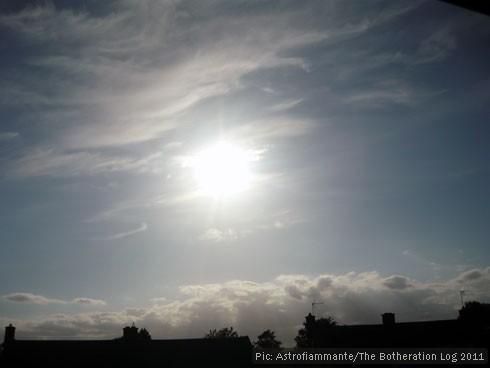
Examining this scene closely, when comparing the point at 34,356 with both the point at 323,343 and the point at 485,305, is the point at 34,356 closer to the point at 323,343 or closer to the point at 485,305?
the point at 323,343

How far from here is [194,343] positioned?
1513 inches

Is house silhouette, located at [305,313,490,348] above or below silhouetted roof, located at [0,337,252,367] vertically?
above

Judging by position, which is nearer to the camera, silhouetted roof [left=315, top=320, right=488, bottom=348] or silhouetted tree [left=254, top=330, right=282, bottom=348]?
silhouetted roof [left=315, top=320, right=488, bottom=348]

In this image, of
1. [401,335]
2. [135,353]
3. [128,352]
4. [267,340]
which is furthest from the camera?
[267,340]

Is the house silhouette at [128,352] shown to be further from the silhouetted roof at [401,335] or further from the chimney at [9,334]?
the silhouetted roof at [401,335]

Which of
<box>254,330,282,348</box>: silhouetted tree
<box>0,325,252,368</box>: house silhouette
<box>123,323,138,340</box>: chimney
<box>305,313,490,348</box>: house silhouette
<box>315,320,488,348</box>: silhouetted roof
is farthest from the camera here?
<box>254,330,282,348</box>: silhouetted tree

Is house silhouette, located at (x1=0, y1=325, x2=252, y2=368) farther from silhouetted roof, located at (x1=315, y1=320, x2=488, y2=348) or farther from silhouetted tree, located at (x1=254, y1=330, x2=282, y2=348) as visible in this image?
silhouetted tree, located at (x1=254, y1=330, x2=282, y2=348)

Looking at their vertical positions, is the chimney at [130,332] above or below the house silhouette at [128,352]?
above

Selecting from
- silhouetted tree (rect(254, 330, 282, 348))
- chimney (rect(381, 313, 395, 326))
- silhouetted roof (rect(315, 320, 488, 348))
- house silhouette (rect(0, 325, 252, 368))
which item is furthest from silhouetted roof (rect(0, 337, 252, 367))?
silhouetted tree (rect(254, 330, 282, 348))

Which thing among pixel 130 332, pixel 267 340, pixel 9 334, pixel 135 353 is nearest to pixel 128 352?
pixel 135 353

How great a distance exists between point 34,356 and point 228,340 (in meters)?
16.6

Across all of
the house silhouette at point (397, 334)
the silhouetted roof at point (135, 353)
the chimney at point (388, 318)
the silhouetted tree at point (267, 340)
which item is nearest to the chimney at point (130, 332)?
the silhouetted roof at point (135, 353)

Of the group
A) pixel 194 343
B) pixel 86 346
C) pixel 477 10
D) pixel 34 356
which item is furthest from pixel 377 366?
pixel 477 10

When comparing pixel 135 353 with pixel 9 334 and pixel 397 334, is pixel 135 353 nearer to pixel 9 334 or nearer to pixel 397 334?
pixel 9 334
